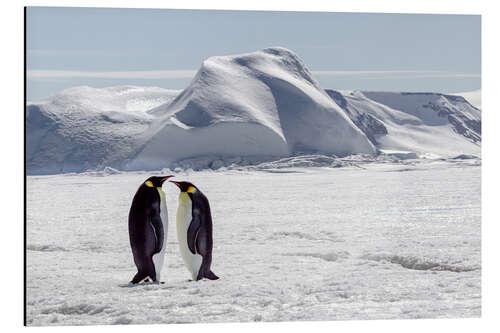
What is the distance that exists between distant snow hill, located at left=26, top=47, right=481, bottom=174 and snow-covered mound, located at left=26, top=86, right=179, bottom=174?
1 centimetres

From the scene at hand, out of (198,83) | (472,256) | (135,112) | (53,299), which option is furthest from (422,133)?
(53,299)

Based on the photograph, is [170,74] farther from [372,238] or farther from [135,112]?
[372,238]

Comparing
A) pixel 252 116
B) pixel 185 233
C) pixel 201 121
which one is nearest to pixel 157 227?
pixel 185 233

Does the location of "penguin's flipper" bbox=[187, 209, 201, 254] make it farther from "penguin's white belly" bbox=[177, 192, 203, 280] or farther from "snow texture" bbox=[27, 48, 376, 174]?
"snow texture" bbox=[27, 48, 376, 174]

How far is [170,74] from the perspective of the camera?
6.62 metres

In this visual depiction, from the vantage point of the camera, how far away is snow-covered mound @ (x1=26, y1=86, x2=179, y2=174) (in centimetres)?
662

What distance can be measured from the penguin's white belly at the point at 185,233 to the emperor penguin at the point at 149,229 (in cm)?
13

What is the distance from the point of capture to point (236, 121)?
8.49 m

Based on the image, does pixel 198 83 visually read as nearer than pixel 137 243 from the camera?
No

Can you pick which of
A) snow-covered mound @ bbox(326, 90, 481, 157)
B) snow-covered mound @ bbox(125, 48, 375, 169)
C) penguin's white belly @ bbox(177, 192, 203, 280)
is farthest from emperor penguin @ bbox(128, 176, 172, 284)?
snow-covered mound @ bbox(326, 90, 481, 157)

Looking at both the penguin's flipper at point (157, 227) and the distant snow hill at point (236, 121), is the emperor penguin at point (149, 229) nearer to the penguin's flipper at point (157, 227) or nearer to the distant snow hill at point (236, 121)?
the penguin's flipper at point (157, 227)

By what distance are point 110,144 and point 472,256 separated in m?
3.36

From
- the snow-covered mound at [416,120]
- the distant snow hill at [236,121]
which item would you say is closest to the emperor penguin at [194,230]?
the distant snow hill at [236,121]

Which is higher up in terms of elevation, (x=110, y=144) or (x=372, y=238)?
(x=110, y=144)
